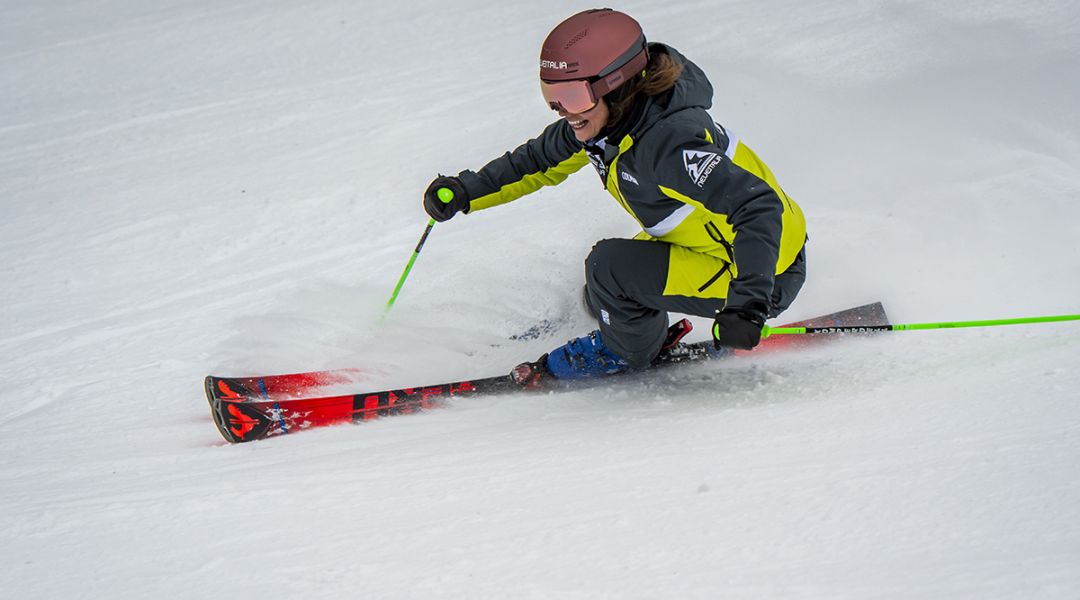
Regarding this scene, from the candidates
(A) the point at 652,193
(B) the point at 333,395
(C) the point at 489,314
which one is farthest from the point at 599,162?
(B) the point at 333,395

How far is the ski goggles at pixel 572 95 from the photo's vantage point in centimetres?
271

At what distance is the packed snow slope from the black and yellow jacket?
50cm

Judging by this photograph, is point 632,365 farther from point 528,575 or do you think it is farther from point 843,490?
point 528,575

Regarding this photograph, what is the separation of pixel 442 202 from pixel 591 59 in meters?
1.08

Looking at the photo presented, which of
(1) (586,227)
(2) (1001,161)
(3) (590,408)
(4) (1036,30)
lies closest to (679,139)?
(3) (590,408)

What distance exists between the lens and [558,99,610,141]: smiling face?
9.12 ft

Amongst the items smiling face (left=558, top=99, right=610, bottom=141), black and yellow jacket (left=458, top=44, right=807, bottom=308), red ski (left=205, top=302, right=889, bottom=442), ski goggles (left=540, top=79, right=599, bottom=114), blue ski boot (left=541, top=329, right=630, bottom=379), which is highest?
ski goggles (left=540, top=79, right=599, bottom=114)

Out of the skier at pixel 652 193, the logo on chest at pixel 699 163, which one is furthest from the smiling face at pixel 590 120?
the logo on chest at pixel 699 163

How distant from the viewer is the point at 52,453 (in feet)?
10.3

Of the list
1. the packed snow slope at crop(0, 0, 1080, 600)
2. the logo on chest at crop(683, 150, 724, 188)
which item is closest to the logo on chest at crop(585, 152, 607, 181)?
the logo on chest at crop(683, 150, 724, 188)

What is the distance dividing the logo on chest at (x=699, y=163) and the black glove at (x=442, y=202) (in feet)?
4.02

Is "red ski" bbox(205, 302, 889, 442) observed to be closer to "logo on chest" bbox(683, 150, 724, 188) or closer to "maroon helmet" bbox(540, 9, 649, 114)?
"logo on chest" bbox(683, 150, 724, 188)

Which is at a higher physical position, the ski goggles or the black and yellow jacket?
the ski goggles

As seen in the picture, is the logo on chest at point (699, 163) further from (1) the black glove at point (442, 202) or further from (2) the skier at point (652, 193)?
(1) the black glove at point (442, 202)
